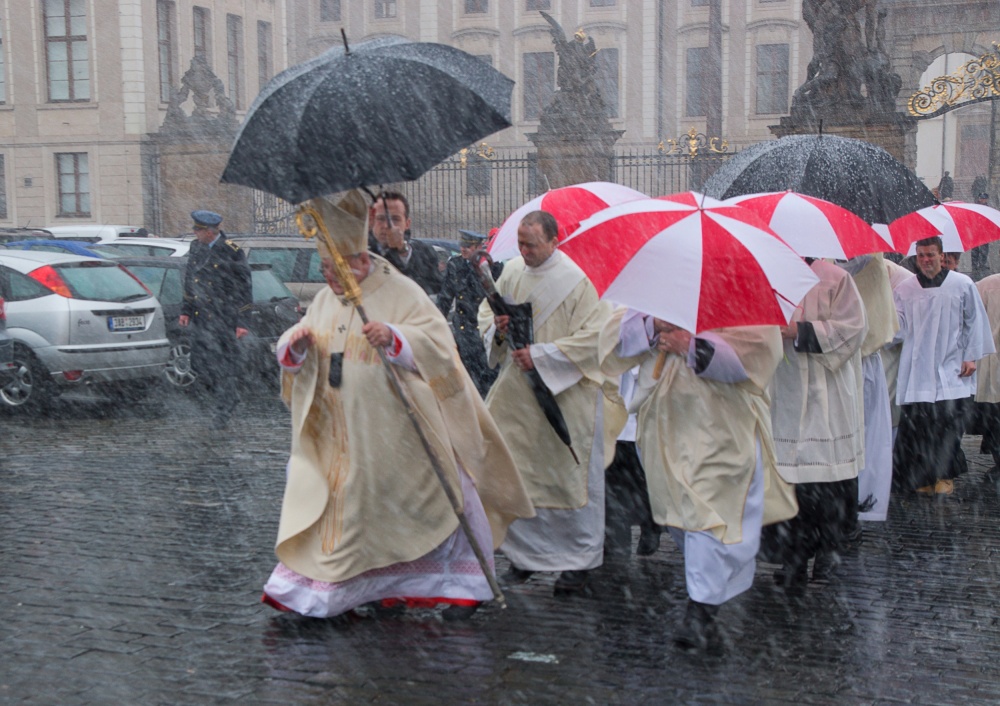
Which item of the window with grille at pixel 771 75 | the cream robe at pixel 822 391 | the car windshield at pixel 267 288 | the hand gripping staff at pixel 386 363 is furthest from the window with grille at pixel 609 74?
the hand gripping staff at pixel 386 363

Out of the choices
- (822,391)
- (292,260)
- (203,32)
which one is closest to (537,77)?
(203,32)

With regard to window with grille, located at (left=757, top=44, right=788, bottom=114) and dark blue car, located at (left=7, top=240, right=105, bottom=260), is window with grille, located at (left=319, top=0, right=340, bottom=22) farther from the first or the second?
dark blue car, located at (left=7, top=240, right=105, bottom=260)

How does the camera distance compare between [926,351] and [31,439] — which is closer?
[926,351]

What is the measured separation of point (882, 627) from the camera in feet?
17.9

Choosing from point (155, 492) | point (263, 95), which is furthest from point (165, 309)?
point (263, 95)

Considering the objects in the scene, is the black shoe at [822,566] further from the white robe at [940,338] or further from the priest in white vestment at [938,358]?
the white robe at [940,338]

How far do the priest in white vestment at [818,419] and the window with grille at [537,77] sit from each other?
128ft

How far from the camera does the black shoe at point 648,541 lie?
6.59 metres

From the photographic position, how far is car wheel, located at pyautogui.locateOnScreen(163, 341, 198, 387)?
42.6ft

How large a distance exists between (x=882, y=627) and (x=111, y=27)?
3354 cm

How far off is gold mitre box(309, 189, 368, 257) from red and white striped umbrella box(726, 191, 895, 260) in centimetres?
154

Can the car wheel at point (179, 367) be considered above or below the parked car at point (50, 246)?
below

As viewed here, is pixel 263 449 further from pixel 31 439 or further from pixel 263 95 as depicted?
pixel 263 95

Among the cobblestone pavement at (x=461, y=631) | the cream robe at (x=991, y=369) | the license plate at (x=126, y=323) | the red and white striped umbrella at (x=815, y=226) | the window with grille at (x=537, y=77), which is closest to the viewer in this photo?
the cobblestone pavement at (x=461, y=631)
